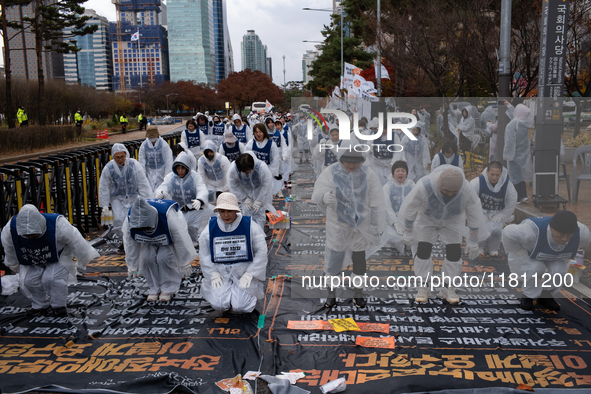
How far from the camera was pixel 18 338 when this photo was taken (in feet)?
15.3

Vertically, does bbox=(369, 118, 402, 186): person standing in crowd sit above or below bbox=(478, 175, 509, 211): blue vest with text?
above

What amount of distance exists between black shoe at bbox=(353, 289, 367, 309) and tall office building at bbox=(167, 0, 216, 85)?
A: 5903 inches

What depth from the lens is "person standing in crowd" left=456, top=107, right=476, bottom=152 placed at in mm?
6961

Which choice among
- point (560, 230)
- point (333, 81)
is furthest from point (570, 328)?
point (333, 81)

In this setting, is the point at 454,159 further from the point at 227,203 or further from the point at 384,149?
the point at 227,203

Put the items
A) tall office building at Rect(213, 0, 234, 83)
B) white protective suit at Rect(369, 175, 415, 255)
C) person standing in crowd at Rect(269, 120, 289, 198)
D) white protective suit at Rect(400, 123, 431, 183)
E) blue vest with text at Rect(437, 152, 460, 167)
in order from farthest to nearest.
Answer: tall office building at Rect(213, 0, 234, 83) → person standing in crowd at Rect(269, 120, 289, 198) → white protective suit at Rect(369, 175, 415, 255) → white protective suit at Rect(400, 123, 431, 183) → blue vest with text at Rect(437, 152, 460, 167)

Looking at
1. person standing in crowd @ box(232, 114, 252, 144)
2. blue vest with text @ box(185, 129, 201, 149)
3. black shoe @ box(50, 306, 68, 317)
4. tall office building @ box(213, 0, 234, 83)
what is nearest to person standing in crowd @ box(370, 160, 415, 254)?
black shoe @ box(50, 306, 68, 317)

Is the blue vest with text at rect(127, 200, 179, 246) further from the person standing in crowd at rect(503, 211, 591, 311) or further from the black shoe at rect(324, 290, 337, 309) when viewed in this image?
the person standing in crowd at rect(503, 211, 591, 311)

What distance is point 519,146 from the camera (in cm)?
714

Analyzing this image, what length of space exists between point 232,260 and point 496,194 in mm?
3277

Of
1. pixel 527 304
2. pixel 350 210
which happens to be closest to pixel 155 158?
pixel 350 210

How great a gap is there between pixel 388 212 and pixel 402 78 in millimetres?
12037

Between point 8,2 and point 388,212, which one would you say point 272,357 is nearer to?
point 388,212

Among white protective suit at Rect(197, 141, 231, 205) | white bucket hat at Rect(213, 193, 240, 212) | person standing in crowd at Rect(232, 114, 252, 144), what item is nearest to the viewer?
white bucket hat at Rect(213, 193, 240, 212)
